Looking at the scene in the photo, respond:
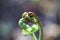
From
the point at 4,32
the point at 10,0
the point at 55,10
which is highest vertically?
the point at 10,0

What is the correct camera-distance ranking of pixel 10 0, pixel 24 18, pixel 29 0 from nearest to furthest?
pixel 24 18 → pixel 29 0 → pixel 10 0

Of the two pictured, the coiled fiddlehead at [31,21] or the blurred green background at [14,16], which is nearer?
the coiled fiddlehead at [31,21]

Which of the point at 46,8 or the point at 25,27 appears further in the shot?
the point at 46,8

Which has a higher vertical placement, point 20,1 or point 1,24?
point 20,1

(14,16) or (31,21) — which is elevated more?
(14,16)

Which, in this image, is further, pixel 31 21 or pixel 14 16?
pixel 14 16

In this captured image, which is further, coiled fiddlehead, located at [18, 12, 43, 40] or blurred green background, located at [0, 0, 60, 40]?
blurred green background, located at [0, 0, 60, 40]

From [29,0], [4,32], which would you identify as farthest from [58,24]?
[4,32]

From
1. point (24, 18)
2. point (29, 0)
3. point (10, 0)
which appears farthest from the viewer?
point (10, 0)

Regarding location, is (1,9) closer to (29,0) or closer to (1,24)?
(1,24)
